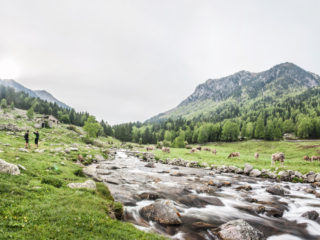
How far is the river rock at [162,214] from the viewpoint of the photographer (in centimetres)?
1224

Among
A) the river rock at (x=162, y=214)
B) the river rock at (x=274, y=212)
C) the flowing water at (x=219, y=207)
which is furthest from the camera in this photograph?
the river rock at (x=274, y=212)

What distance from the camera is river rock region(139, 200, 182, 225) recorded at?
12242 mm

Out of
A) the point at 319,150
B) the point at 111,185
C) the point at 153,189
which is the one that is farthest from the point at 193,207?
the point at 319,150

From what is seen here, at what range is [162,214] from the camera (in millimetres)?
12562

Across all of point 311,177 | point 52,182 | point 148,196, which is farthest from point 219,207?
point 311,177

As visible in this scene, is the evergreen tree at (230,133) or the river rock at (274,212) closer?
the river rock at (274,212)

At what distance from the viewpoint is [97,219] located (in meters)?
9.06

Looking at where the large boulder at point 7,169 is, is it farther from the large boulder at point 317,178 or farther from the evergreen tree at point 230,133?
the evergreen tree at point 230,133

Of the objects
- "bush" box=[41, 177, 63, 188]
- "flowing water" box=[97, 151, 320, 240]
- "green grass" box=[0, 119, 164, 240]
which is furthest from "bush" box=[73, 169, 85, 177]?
"green grass" box=[0, 119, 164, 240]

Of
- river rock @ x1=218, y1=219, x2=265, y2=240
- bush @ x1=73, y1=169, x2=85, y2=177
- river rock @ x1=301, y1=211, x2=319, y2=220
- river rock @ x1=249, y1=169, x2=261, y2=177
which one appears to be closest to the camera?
river rock @ x1=218, y1=219, x2=265, y2=240

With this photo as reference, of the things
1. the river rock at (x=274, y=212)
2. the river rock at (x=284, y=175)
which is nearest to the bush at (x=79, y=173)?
the river rock at (x=274, y=212)

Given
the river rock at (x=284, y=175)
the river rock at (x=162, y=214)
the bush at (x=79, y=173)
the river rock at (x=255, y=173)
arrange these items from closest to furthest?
1. the river rock at (x=162, y=214)
2. the bush at (x=79, y=173)
3. the river rock at (x=284, y=175)
4. the river rock at (x=255, y=173)

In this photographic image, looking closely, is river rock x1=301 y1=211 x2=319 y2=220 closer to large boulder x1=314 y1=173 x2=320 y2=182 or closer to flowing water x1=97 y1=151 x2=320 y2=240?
flowing water x1=97 y1=151 x2=320 y2=240

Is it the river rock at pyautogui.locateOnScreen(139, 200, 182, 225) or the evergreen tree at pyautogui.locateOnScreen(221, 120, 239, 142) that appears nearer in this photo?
the river rock at pyautogui.locateOnScreen(139, 200, 182, 225)
